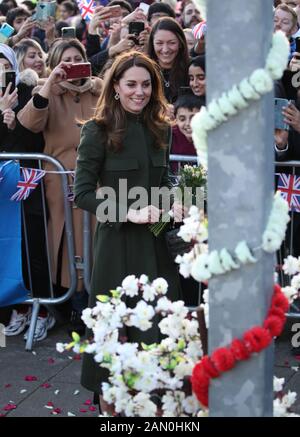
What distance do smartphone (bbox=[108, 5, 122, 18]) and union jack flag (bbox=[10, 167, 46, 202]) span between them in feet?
8.67

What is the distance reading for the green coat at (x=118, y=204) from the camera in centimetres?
461

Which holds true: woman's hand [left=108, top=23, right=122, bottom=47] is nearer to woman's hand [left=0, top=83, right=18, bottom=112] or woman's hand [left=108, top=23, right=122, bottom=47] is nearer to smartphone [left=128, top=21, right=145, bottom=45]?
smartphone [left=128, top=21, right=145, bottom=45]

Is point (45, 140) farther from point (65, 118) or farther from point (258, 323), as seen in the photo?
point (258, 323)

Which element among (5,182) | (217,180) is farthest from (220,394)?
(5,182)

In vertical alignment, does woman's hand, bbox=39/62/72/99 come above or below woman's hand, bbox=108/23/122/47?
below

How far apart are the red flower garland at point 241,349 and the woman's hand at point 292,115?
3349 mm

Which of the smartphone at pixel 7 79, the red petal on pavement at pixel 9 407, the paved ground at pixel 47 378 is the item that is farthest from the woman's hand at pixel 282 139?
the red petal on pavement at pixel 9 407

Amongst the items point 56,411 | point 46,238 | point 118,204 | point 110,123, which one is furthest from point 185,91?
point 56,411

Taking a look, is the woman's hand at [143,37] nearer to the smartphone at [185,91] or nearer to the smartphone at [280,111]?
the smartphone at [185,91]

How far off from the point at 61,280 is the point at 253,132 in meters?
4.35

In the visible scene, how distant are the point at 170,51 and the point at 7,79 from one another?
4.51 ft

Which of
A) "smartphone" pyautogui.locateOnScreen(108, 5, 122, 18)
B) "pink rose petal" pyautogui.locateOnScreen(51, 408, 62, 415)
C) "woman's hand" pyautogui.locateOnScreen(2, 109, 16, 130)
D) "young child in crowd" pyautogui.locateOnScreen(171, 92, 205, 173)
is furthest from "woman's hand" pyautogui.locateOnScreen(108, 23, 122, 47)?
"pink rose petal" pyautogui.locateOnScreen(51, 408, 62, 415)

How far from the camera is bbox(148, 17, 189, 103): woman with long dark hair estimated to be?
23.2 ft

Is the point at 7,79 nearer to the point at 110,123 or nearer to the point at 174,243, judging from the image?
the point at 110,123
